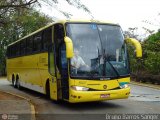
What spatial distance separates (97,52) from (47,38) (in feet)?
11.9

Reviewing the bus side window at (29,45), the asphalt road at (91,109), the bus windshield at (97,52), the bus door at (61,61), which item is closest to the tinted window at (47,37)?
the bus door at (61,61)

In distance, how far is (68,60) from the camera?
15.1m

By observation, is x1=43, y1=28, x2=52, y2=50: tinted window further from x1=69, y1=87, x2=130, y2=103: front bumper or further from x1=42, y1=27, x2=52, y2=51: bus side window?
x1=69, y1=87, x2=130, y2=103: front bumper

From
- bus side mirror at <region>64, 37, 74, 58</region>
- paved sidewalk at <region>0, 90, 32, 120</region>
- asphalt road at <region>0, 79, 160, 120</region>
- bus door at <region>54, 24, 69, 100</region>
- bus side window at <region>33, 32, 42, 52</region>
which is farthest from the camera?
bus side window at <region>33, 32, 42, 52</region>

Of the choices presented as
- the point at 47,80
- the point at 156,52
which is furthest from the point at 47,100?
the point at 156,52

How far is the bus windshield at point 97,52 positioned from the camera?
49.1 feet

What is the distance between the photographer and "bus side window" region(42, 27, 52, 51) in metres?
17.6

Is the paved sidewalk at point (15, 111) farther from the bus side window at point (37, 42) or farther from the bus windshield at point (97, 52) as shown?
the bus side window at point (37, 42)

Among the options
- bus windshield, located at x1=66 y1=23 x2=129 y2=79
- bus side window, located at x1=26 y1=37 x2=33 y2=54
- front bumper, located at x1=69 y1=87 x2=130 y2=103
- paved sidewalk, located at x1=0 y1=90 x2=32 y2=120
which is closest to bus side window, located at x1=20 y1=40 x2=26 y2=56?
bus side window, located at x1=26 y1=37 x2=33 y2=54

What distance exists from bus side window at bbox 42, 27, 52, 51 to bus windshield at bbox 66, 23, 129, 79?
220 cm

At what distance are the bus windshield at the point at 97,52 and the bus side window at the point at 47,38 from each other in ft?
7.22


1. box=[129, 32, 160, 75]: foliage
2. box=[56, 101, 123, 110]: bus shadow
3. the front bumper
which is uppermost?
box=[129, 32, 160, 75]: foliage

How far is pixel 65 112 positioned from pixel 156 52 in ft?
62.2

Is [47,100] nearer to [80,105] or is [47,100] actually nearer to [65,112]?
[80,105]
